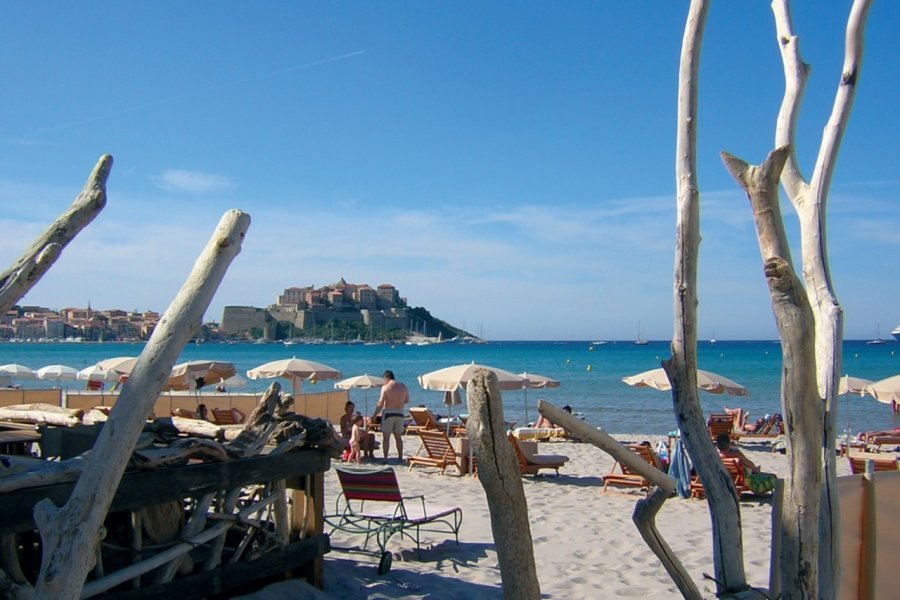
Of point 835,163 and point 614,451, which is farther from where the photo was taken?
point 835,163

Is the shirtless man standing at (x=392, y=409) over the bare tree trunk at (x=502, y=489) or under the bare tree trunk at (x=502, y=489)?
under

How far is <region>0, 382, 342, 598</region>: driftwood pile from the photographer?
386cm

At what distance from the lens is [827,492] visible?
2.83m

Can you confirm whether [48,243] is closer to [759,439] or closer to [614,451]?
[614,451]

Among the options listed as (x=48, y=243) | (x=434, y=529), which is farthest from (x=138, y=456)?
(x=434, y=529)

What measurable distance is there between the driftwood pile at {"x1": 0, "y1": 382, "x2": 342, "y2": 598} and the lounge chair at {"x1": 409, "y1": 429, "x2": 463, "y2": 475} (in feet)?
20.7

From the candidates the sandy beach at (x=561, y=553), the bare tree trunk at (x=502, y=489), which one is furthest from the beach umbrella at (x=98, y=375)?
the bare tree trunk at (x=502, y=489)

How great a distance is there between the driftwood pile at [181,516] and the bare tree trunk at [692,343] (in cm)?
255

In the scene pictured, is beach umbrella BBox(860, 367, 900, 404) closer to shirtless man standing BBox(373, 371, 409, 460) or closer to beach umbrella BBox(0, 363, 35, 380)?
shirtless man standing BBox(373, 371, 409, 460)

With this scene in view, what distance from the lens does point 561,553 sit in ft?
22.9

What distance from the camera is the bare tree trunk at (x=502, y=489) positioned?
203cm

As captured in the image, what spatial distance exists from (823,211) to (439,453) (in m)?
9.51

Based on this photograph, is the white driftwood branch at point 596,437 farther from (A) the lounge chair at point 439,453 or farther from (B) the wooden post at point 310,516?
(A) the lounge chair at point 439,453

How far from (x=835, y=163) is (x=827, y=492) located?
3.98ft
